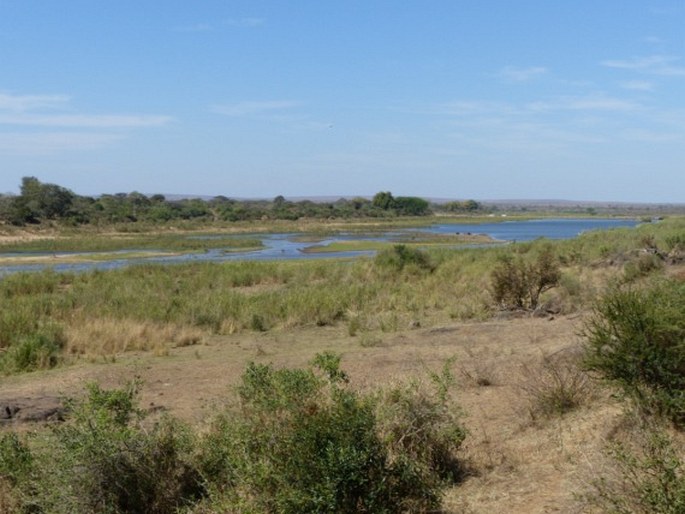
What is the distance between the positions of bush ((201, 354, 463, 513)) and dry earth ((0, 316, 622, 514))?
1.71 feet

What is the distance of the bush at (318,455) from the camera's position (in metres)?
5.62

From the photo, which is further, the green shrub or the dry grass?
the dry grass

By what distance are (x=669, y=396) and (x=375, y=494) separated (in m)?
3.15

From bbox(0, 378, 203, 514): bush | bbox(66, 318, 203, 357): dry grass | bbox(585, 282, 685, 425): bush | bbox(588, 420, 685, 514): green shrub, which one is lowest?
bbox(66, 318, 203, 357): dry grass

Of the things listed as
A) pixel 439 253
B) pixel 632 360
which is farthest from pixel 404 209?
pixel 632 360

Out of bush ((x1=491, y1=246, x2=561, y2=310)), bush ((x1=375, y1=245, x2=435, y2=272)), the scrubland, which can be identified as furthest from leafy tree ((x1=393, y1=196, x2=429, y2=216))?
the scrubland

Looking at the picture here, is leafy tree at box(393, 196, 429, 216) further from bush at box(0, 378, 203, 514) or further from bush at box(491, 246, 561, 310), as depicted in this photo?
bush at box(0, 378, 203, 514)

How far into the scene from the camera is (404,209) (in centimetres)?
16300

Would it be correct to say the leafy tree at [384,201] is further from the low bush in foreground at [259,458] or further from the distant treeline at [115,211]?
the low bush in foreground at [259,458]

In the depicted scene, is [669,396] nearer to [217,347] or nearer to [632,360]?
[632,360]

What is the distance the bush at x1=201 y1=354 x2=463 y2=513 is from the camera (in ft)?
18.4

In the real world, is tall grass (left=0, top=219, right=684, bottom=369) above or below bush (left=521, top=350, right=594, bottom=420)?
below

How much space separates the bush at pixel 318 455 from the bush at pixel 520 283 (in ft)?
41.1

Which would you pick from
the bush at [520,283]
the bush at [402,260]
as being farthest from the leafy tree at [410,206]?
the bush at [520,283]
